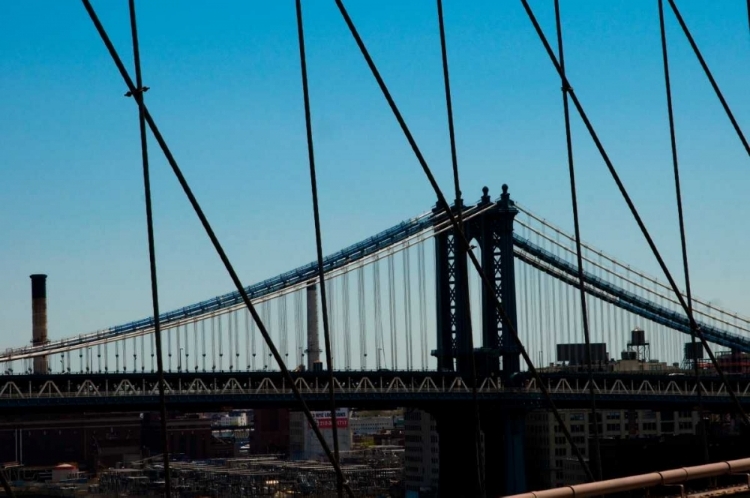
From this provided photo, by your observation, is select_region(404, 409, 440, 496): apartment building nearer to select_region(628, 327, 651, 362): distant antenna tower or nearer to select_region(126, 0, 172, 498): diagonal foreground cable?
select_region(628, 327, 651, 362): distant antenna tower

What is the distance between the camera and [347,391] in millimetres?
58938

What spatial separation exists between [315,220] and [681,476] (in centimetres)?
470

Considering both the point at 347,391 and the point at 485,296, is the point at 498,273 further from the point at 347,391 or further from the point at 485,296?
the point at 347,391

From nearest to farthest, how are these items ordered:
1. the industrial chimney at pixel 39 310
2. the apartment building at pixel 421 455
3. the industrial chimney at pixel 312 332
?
1. the industrial chimney at pixel 39 310
2. the apartment building at pixel 421 455
3. the industrial chimney at pixel 312 332

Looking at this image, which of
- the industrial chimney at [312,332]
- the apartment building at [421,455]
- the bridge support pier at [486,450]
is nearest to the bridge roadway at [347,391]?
the bridge support pier at [486,450]

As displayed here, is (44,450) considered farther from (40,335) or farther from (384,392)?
(384,392)

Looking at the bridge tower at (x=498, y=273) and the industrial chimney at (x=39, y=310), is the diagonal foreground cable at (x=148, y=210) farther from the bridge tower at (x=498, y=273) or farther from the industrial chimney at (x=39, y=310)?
the industrial chimney at (x=39, y=310)

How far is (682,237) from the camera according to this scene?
2109 centimetres

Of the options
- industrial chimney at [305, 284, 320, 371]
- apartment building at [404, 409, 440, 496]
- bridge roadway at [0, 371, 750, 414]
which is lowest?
apartment building at [404, 409, 440, 496]

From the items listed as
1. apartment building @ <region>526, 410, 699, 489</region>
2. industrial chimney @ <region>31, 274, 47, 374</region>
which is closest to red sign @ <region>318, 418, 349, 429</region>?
apartment building @ <region>526, 410, 699, 489</region>

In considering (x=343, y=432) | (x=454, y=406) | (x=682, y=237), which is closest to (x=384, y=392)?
(x=454, y=406)

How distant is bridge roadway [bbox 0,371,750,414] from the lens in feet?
173

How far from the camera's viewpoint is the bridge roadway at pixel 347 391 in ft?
173

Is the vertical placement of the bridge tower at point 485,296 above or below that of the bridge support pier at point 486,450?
above
